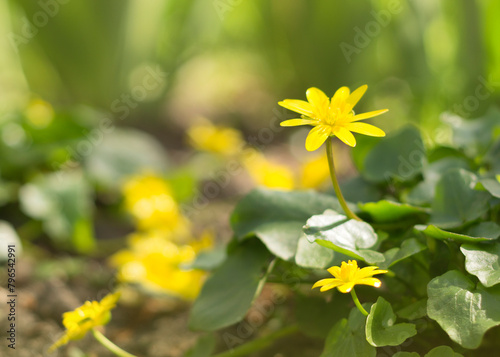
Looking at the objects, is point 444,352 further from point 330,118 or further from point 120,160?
point 120,160

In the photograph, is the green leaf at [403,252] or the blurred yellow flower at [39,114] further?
the blurred yellow flower at [39,114]

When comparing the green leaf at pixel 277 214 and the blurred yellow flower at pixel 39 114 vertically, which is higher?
the green leaf at pixel 277 214

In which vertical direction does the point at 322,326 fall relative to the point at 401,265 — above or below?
below

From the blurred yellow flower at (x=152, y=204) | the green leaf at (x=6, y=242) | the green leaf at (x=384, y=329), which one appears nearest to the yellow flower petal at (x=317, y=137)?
the green leaf at (x=384, y=329)

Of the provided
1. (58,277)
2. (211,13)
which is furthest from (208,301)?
(211,13)

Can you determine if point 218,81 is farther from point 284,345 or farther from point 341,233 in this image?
point 341,233

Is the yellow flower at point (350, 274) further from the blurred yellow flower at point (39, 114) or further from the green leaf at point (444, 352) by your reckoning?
the blurred yellow flower at point (39, 114)
